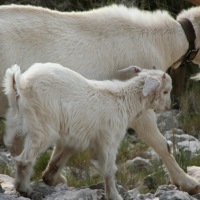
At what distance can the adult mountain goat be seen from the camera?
295 inches

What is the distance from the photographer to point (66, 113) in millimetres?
6648

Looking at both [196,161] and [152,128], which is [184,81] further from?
[152,128]

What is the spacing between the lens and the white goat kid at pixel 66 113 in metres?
Result: 6.54

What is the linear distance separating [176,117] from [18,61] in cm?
458

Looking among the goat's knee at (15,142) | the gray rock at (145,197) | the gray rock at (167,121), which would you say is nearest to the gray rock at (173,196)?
the gray rock at (145,197)

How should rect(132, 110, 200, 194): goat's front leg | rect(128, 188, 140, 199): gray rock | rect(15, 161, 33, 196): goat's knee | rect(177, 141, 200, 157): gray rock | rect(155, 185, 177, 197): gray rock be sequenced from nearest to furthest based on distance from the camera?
1. rect(15, 161, 33, 196): goat's knee
2. rect(155, 185, 177, 197): gray rock
3. rect(128, 188, 140, 199): gray rock
4. rect(132, 110, 200, 194): goat's front leg
5. rect(177, 141, 200, 157): gray rock

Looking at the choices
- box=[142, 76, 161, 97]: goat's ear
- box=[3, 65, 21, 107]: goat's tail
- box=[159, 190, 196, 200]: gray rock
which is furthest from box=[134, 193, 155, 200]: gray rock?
box=[3, 65, 21, 107]: goat's tail

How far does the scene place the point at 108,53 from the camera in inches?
306

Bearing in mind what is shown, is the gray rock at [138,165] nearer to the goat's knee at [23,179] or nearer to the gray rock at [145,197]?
the gray rock at [145,197]

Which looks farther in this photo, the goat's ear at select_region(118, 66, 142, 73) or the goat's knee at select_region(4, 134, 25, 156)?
the goat's ear at select_region(118, 66, 142, 73)

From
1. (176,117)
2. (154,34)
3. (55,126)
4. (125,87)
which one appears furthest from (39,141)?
(176,117)

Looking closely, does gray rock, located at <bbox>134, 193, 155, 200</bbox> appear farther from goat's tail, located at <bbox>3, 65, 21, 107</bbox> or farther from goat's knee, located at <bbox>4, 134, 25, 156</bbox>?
goat's tail, located at <bbox>3, 65, 21, 107</bbox>

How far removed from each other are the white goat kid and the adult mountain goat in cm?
61

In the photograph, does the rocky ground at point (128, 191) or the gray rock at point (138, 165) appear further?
the gray rock at point (138, 165)
